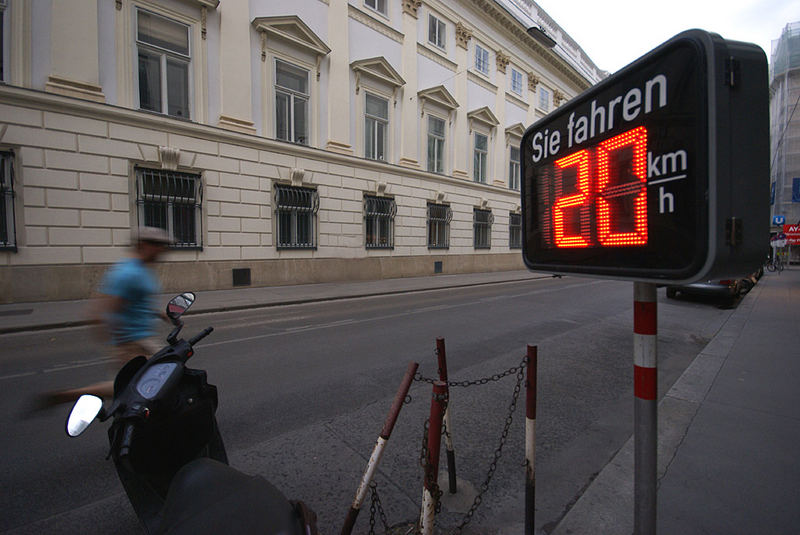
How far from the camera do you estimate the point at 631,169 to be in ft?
4.92

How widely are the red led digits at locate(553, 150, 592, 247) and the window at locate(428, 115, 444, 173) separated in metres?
19.1

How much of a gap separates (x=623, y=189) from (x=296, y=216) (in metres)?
14.2

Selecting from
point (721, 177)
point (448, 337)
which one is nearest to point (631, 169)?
point (721, 177)

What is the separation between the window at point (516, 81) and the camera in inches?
1011

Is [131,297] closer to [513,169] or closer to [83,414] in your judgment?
[83,414]

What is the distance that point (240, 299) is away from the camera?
36.4 ft

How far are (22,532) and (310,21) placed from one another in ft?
55.2

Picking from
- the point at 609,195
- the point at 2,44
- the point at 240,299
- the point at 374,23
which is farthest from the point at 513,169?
the point at 609,195

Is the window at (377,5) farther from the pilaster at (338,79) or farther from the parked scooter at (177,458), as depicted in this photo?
the parked scooter at (177,458)

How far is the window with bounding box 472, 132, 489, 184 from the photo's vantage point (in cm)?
2350

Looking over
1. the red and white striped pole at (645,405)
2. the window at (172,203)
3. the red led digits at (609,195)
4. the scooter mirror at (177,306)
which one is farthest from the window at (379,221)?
the red and white striped pole at (645,405)

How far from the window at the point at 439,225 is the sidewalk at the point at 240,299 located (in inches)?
138

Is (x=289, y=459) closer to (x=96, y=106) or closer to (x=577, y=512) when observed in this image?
(x=577, y=512)

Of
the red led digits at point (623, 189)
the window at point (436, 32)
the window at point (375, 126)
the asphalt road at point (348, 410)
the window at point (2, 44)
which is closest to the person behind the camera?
the red led digits at point (623, 189)
